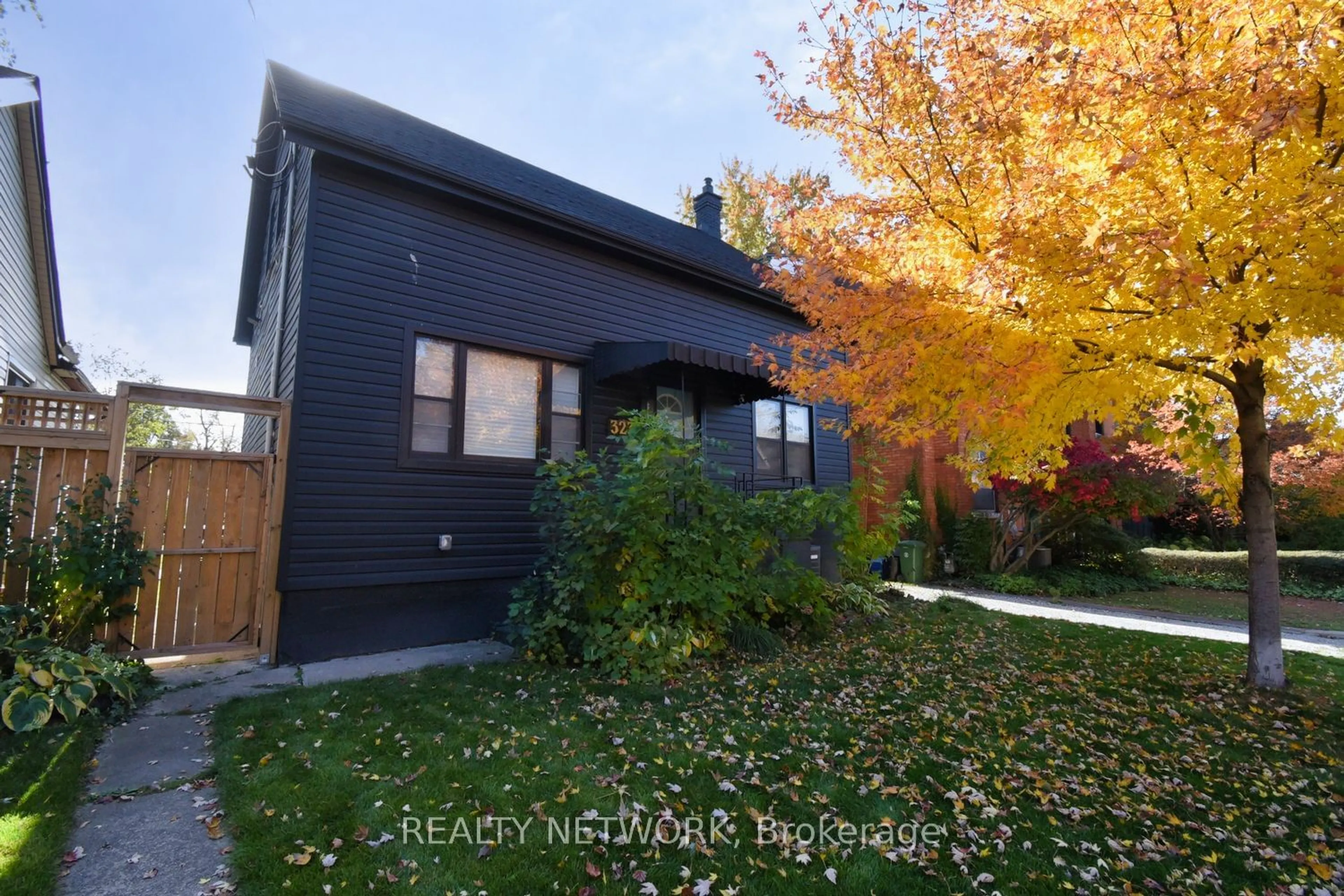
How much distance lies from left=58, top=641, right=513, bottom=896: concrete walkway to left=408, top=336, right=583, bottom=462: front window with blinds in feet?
8.33

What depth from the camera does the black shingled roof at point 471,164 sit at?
620 centimetres

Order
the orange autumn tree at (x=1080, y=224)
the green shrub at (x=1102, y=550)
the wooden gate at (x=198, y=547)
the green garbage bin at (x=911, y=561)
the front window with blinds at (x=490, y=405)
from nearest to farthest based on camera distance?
the orange autumn tree at (x=1080, y=224) → the wooden gate at (x=198, y=547) → the front window with blinds at (x=490, y=405) → the green garbage bin at (x=911, y=561) → the green shrub at (x=1102, y=550)

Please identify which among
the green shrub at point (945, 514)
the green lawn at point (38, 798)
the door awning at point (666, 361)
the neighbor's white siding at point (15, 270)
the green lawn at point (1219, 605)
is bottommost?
the green lawn at point (1219, 605)

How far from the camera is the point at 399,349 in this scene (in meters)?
6.32

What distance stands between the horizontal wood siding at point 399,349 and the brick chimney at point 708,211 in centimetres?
615

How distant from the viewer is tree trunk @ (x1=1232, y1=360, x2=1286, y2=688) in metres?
4.70

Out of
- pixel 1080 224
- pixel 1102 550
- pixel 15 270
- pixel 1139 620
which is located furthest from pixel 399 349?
pixel 1102 550

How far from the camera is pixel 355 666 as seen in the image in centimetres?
542

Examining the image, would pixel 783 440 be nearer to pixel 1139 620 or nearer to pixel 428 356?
pixel 1139 620

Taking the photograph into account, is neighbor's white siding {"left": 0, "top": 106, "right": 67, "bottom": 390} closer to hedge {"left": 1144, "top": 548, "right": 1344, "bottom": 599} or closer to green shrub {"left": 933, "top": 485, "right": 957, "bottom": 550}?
green shrub {"left": 933, "top": 485, "right": 957, "bottom": 550}

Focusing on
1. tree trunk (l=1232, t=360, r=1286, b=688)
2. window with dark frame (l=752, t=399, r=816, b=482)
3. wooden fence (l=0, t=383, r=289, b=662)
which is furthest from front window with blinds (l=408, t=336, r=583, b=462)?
tree trunk (l=1232, t=360, r=1286, b=688)

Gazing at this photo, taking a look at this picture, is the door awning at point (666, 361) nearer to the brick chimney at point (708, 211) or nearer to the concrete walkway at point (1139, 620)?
the concrete walkway at point (1139, 620)

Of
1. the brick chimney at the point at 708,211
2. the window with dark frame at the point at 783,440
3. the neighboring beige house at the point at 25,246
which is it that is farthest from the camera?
the brick chimney at the point at 708,211

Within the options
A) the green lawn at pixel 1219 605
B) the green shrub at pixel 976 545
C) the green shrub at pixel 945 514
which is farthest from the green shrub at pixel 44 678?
the green shrub at pixel 945 514
